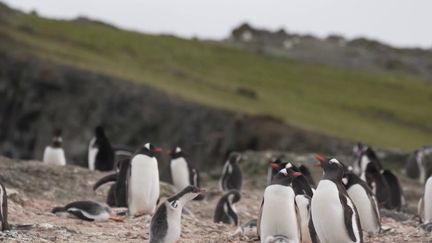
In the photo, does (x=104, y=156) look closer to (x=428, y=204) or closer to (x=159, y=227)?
(x=428, y=204)

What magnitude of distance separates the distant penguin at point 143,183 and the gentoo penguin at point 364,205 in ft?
10.2

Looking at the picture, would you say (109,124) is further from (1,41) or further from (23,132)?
(1,41)

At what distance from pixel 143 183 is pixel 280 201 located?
13.3 ft

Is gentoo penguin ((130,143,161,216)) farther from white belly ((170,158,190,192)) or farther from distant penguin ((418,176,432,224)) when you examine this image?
white belly ((170,158,190,192))

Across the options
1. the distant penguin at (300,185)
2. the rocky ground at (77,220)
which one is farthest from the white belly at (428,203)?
the distant penguin at (300,185)

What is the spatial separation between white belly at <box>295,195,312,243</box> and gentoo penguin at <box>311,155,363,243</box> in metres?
1.24

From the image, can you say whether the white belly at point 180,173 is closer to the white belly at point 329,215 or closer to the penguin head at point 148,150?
the penguin head at point 148,150

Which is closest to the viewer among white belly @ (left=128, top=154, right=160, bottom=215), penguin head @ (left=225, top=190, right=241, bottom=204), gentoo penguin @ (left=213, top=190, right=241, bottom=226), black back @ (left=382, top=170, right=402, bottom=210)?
white belly @ (left=128, top=154, right=160, bottom=215)

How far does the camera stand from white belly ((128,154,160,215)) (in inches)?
571

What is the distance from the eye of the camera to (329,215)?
10.6 m

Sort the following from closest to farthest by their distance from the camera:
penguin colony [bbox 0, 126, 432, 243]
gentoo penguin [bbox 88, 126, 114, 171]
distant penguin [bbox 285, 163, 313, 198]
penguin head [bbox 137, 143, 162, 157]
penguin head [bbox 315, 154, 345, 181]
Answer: penguin colony [bbox 0, 126, 432, 243], penguin head [bbox 315, 154, 345, 181], distant penguin [bbox 285, 163, 313, 198], penguin head [bbox 137, 143, 162, 157], gentoo penguin [bbox 88, 126, 114, 171]

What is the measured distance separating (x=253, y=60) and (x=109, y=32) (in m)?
8.77

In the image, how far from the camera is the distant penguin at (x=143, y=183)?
47.6ft

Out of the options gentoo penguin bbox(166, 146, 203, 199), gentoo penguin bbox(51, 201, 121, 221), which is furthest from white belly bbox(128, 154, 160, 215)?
gentoo penguin bbox(166, 146, 203, 199)
